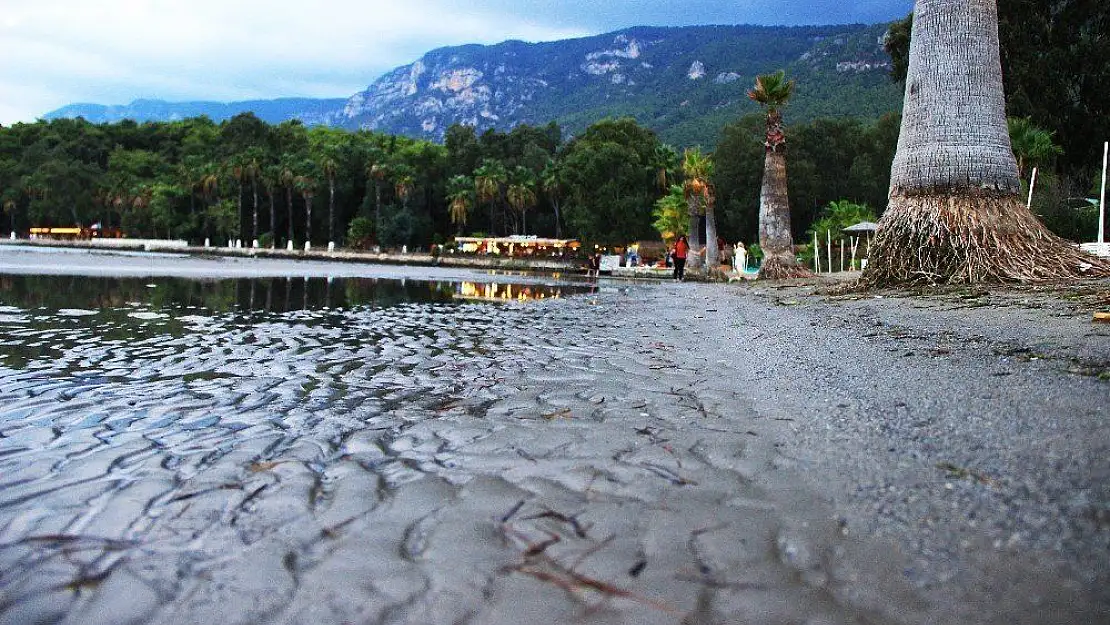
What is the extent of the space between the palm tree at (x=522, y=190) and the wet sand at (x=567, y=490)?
266 ft

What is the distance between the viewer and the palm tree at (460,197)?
3489 inches

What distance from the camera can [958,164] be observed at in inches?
589

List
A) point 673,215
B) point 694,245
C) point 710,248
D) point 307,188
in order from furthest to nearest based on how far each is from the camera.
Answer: point 307,188
point 673,215
point 694,245
point 710,248

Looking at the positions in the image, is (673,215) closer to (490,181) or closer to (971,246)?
(490,181)

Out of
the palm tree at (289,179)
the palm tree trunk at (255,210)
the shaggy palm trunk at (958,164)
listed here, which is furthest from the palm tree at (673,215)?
the palm tree trunk at (255,210)

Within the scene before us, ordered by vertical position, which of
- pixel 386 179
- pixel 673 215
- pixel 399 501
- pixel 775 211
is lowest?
pixel 399 501

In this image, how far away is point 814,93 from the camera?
11694cm

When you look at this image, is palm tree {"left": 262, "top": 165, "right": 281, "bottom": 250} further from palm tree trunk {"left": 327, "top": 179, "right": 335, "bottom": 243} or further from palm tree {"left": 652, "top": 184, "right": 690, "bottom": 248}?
palm tree {"left": 652, "top": 184, "right": 690, "bottom": 248}

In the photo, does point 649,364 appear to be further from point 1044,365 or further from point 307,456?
point 307,456

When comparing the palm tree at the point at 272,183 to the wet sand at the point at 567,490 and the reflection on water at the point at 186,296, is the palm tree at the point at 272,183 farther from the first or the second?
the wet sand at the point at 567,490

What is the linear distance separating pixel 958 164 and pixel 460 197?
76.6m

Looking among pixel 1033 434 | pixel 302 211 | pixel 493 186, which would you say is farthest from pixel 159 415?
pixel 302 211

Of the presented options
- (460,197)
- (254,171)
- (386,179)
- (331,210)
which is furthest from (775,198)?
(254,171)

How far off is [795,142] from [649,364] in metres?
62.1
